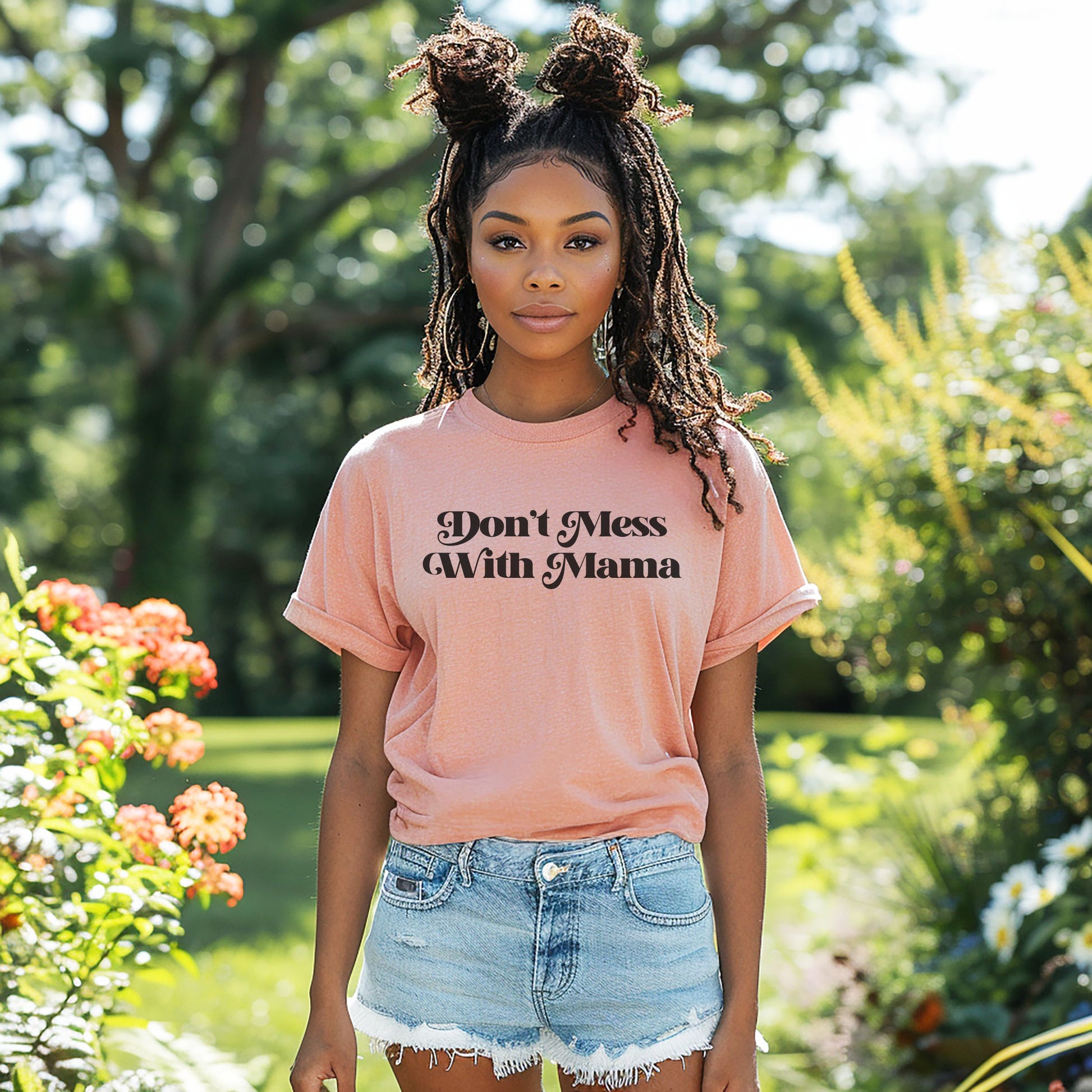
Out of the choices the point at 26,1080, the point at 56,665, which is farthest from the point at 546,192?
the point at 26,1080

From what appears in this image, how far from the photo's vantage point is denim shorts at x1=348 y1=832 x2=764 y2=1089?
1.60 meters

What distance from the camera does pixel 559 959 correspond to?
Answer: 1609 mm

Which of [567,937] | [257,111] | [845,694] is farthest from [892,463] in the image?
[845,694]

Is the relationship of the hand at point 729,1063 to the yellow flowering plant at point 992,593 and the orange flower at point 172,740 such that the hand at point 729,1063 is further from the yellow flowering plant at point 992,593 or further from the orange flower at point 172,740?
the yellow flowering plant at point 992,593

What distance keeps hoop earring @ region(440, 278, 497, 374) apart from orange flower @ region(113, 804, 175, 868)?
87 cm

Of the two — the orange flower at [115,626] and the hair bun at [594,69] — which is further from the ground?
the hair bun at [594,69]

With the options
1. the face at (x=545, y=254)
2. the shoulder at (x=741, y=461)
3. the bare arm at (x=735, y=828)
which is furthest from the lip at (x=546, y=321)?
the bare arm at (x=735, y=828)

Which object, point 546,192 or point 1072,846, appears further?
point 1072,846

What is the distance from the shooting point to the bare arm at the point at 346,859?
170 cm

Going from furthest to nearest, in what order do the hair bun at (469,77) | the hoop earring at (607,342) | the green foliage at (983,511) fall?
1. the green foliage at (983,511)
2. the hoop earring at (607,342)
3. the hair bun at (469,77)

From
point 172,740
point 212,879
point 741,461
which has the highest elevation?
point 741,461

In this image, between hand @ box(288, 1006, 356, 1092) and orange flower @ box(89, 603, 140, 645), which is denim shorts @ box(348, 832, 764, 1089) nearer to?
hand @ box(288, 1006, 356, 1092)

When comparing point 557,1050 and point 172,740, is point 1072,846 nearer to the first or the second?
point 557,1050

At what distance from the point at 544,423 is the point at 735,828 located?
595 millimetres
